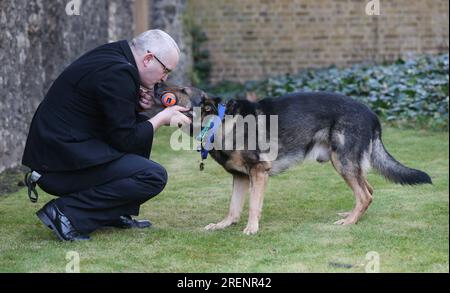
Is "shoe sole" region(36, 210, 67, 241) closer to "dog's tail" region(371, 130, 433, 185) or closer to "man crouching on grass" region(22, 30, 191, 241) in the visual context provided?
"man crouching on grass" region(22, 30, 191, 241)

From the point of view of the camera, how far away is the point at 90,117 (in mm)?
4984

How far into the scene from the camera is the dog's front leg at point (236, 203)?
18.2 ft

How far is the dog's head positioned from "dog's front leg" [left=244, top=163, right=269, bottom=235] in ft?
1.73

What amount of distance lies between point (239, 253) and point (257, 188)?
76 cm

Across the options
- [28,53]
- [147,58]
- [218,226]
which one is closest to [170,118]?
[147,58]

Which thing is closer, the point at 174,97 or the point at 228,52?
the point at 174,97

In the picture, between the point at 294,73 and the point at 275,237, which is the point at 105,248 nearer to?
the point at 275,237

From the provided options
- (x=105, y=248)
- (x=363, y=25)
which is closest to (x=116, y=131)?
(x=105, y=248)

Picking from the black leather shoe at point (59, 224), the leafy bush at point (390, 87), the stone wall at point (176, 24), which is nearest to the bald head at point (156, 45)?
the black leather shoe at point (59, 224)

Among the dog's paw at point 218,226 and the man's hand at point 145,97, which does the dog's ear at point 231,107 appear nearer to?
the man's hand at point 145,97

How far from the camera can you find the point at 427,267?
4.28 metres

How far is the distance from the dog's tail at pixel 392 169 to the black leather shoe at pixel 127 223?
183 centimetres

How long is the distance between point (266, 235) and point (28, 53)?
4235 mm

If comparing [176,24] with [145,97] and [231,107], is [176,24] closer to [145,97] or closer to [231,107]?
[231,107]
